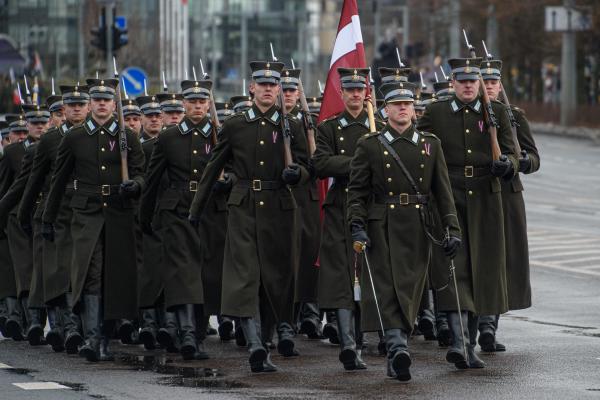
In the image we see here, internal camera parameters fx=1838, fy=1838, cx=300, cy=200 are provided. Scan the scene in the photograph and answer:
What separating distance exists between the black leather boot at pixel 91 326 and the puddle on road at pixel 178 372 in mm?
207

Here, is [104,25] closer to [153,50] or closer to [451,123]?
[451,123]

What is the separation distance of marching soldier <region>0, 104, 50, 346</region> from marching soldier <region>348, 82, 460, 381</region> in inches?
156

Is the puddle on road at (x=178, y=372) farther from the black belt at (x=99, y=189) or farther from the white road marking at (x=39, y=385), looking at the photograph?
the black belt at (x=99, y=189)

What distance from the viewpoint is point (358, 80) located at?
1406cm

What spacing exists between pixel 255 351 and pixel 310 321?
265 centimetres

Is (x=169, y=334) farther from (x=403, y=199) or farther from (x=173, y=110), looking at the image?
(x=403, y=199)

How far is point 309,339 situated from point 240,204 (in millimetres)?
2253

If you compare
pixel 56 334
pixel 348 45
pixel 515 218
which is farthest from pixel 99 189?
pixel 515 218

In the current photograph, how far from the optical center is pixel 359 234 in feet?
41.5

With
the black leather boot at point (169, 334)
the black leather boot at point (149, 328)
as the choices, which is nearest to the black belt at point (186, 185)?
the black leather boot at point (169, 334)

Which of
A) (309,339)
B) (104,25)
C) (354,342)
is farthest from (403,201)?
(104,25)

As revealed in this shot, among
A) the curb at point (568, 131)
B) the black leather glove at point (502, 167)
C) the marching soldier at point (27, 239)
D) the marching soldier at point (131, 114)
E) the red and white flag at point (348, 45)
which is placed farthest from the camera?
the curb at point (568, 131)

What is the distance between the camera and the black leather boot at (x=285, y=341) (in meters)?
14.2

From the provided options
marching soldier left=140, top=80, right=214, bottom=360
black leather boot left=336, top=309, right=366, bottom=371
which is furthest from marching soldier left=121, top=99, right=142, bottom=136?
black leather boot left=336, top=309, right=366, bottom=371
